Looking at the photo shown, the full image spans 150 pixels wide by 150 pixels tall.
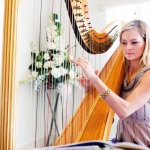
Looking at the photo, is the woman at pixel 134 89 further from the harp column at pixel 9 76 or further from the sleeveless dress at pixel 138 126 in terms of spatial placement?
the harp column at pixel 9 76

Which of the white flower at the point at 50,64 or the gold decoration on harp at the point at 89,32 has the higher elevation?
the gold decoration on harp at the point at 89,32

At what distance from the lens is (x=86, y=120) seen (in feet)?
3.69

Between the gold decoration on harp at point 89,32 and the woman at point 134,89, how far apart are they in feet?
0.52

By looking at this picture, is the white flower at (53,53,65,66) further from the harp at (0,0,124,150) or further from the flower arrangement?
the harp at (0,0,124,150)

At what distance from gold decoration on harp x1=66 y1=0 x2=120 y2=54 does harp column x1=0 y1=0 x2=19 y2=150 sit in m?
0.29

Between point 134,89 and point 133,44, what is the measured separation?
0.72 ft

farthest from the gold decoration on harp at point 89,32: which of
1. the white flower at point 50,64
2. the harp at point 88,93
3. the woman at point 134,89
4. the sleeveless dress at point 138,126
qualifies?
the white flower at point 50,64

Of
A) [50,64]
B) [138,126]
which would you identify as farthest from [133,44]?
[50,64]

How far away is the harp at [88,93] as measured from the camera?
0.61 meters

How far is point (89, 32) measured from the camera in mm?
1146

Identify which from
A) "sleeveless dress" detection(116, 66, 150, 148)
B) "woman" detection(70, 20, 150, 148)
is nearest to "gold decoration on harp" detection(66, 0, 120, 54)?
"woman" detection(70, 20, 150, 148)

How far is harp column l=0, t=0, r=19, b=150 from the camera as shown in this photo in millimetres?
606

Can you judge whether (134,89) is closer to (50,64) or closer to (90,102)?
(90,102)

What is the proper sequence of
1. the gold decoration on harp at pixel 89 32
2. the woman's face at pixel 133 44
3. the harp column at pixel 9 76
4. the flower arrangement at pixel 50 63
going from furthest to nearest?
the flower arrangement at pixel 50 63 → the woman's face at pixel 133 44 → the gold decoration on harp at pixel 89 32 → the harp column at pixel 9 76
